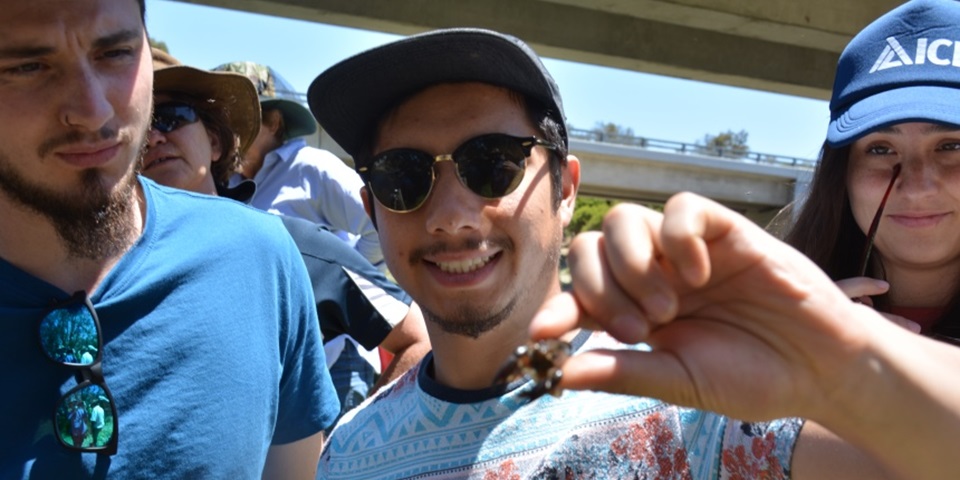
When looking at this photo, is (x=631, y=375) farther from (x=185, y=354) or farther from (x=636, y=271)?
(x=185, y=354)

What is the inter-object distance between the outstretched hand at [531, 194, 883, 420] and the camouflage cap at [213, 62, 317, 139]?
394 centimetres

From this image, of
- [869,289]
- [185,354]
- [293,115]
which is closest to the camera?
[869,289]

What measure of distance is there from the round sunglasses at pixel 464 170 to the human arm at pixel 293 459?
986 mm

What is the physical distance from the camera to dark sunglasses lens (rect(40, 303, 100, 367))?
1979 millimetres

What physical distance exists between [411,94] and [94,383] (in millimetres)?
1031

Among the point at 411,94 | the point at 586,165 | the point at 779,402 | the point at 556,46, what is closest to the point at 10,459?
the point at 411,94

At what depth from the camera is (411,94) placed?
2139mm

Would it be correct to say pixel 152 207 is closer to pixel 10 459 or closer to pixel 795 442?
Answer: pixel 10 459

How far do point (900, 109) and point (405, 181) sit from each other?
3.90 feet

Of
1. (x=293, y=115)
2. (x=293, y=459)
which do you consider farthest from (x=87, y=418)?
(x=293, y=115)

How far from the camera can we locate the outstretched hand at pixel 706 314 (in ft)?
3.70

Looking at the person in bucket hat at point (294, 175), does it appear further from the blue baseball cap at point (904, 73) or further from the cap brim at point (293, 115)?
the blue baseball cap at point (904, 73)

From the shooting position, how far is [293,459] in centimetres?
266

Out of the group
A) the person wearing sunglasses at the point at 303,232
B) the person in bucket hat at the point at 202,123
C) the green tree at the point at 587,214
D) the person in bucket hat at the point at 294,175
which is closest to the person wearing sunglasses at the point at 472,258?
the person wearing sunglasses at the point at 303,232
